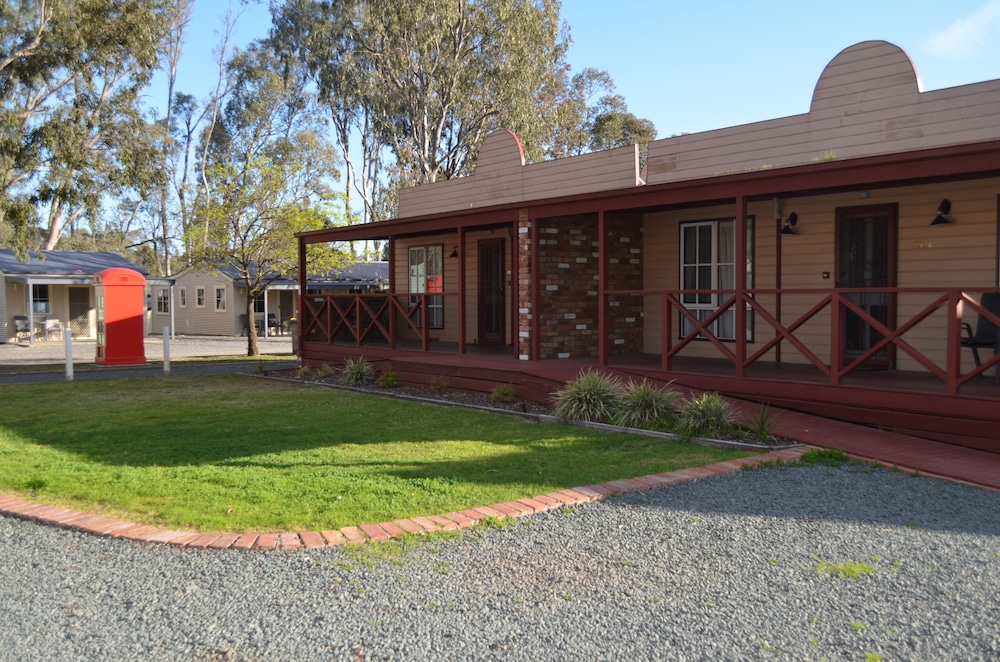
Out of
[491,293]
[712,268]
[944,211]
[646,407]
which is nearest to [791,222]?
[712,268]

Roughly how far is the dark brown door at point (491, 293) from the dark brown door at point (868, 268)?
6.31 m

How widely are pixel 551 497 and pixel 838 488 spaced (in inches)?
82.9

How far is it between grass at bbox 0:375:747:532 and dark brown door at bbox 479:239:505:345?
4500 mm

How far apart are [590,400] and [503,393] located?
76.0 inches

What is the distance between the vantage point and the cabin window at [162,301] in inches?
1404

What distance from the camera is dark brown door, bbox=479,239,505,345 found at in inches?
577

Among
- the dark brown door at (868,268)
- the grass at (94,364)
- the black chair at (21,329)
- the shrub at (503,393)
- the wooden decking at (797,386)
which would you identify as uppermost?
the dark brown door at (868,268)

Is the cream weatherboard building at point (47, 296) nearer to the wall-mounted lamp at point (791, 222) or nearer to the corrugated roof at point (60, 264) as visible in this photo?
the corrugated roof at point (60, 264)

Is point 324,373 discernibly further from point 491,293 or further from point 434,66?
point 434,66

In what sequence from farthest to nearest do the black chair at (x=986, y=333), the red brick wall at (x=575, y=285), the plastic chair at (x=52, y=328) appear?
the plastic chair at (x=52, y=328) → the red brick wall at (x=575, y=285) → the black chair at (x=986, y=333)

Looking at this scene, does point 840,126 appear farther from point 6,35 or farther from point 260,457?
point 6,35

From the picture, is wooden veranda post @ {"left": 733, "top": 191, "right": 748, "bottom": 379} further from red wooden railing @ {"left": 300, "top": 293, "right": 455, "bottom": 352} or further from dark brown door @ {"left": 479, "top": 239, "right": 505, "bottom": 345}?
red wooden railing @ {"left": 300, "top": 293, "right": 455, "bottom": 352}

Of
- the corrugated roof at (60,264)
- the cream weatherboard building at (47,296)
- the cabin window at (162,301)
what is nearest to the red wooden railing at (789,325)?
the corrugated roof at (60,264)

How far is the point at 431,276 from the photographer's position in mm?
16406
